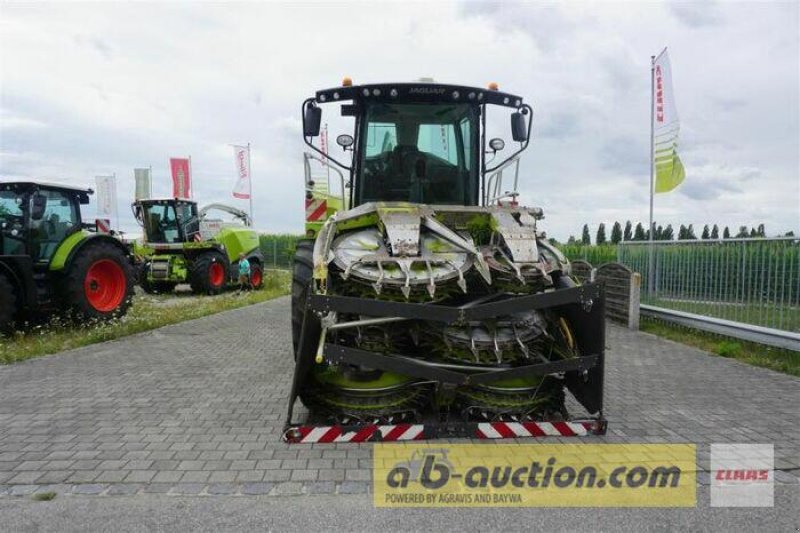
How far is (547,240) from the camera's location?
4.93m

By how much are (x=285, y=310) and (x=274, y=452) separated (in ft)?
29.7

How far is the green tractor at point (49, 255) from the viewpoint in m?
8.13

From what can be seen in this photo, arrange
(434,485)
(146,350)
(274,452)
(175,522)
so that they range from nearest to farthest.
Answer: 1. (175,522)
2. (434,485)
3. (274,452)
4. (146,350)

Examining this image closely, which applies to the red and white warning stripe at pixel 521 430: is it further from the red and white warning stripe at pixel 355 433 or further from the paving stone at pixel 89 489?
the paving stone at pixel 89 489

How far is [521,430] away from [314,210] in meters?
3.46

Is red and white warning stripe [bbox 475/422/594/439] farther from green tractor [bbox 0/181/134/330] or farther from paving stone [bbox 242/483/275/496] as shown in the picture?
green tractor [bbox 0/181/134/330]

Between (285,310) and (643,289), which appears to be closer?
(643,289)

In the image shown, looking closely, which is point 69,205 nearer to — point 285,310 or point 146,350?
point 146,350

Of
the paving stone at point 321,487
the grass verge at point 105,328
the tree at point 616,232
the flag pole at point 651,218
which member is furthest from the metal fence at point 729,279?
the tree at point 616,232

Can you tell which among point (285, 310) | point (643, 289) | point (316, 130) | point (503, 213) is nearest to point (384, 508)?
point (503, 213)

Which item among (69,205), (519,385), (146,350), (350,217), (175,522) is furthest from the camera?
(69,205)

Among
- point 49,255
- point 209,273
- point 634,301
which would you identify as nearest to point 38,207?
point 49,255

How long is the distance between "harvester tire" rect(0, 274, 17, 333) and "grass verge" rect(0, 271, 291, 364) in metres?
0.31

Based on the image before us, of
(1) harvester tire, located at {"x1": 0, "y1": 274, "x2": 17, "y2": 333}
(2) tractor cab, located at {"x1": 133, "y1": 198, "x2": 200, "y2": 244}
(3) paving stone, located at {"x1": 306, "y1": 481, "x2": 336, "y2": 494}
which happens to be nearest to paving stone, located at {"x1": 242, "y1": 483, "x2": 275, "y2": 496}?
(3) paving stone, located at {"x1": 306, "y1": 481, "x2": 336, "y2": 494}
